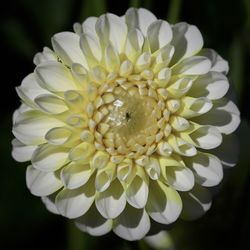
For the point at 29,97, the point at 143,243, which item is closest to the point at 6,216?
the point at 143,243

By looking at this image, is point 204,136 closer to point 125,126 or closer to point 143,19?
point 125,126

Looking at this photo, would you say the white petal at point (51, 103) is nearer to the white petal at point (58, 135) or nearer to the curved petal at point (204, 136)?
the white petal at point (58, 135)

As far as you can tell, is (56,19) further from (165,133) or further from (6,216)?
(165,133)

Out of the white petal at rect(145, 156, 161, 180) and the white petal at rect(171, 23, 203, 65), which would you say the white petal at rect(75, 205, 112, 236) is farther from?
the white petal at rect(171, 23, 203, 65)

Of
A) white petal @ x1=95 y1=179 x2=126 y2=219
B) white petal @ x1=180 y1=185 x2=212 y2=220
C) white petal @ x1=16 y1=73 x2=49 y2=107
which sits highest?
white petal @ x1=16 y1=73 x2=49 y2=107

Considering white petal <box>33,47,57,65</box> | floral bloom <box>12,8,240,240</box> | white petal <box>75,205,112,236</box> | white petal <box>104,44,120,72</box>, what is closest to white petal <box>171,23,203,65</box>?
floral bloom <box>12,8,240,240</box>

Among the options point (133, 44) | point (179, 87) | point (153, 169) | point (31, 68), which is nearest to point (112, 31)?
point (133, 44)

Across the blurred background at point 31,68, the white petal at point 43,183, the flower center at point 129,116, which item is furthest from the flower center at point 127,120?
the blurred background at point 31,68
